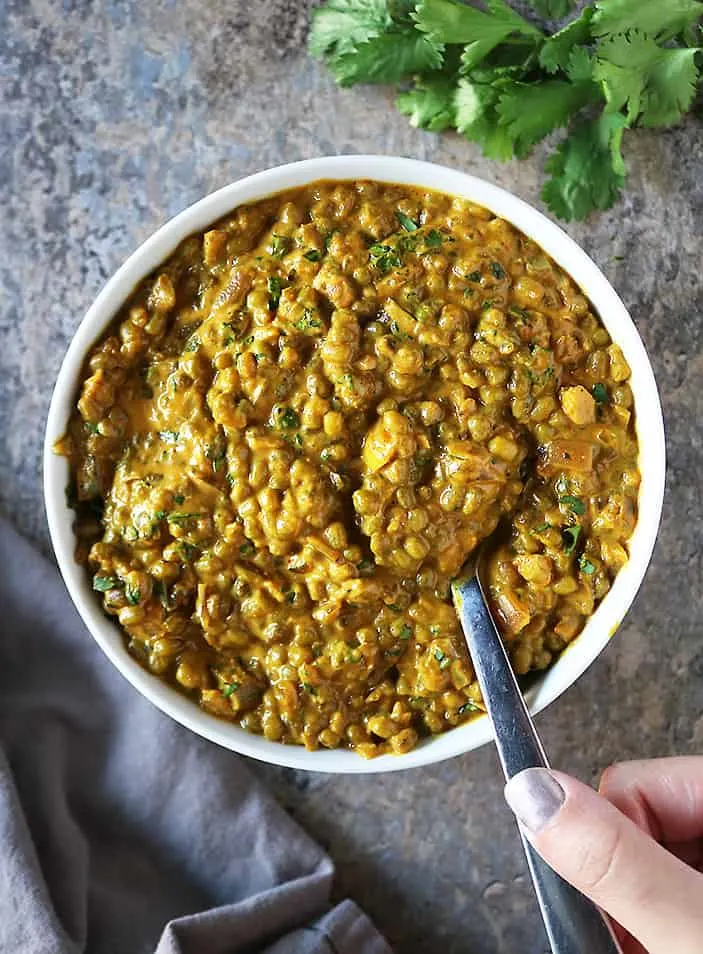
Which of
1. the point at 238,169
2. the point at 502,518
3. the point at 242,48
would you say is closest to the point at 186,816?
the point at 502,518

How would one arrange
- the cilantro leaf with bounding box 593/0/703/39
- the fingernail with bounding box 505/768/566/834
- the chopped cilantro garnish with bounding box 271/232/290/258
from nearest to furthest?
the fingernail with bounding box 505/768/566/834, the chopped cilantro garnish with bounding box 271/232/290/258, the cilantro leaf with bounding box 593/0/703/39

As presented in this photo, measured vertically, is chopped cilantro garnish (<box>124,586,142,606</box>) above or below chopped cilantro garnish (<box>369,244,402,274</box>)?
below

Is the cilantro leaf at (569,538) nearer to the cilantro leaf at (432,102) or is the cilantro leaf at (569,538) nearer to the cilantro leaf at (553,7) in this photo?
the cilantro leaf at (432,102)

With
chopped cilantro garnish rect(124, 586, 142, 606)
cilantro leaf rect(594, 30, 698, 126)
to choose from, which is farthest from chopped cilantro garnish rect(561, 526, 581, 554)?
cilantro leaf rect(594, 30, 698, 126)

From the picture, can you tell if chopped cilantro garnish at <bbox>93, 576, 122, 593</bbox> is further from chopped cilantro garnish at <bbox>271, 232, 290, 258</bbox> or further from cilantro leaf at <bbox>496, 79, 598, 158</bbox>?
cilantro leaf at <bbox>496, 79, 598, 158</bbox>

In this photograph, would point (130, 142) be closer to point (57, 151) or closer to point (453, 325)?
point (57, 151)

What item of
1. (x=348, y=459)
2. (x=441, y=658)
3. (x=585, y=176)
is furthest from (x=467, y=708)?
(x=585, y=176)

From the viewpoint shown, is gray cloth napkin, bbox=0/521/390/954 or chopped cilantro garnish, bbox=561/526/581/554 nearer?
chopped cilantro garnish, bbox=561/526/581/554
